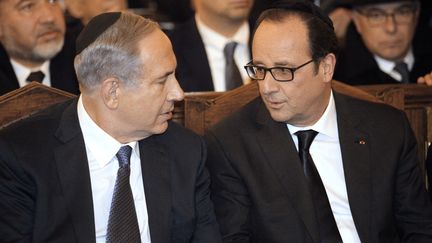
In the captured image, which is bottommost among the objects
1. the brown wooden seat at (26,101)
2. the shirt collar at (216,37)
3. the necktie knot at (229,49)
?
the necktie knot at (229,49)

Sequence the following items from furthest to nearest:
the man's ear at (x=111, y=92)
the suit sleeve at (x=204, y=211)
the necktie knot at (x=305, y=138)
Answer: the necktie knot at (x=305, y=138) → the suit sleeve at (x=204, y=211) → the man's ear at (x=111, y=92)

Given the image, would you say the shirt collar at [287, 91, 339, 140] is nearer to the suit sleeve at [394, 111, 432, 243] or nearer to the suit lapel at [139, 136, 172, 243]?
the suit sleeve at [394, 111, 432, 243]

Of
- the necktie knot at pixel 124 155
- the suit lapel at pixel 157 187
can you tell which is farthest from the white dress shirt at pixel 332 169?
the necktie knot at pixel 124 155

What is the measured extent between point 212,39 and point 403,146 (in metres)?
1.73

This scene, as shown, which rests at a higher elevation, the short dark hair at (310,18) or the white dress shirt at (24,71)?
the short dark hair at (310,18)

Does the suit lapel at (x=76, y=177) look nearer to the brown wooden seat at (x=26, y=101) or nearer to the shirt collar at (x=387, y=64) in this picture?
the brown wooden seat at (x=26, y=101)

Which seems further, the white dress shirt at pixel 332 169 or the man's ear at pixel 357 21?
the man's ear at pixel 357 21

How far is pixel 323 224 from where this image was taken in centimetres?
333

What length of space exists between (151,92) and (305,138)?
705mm

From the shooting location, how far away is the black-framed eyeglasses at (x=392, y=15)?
4.93 m

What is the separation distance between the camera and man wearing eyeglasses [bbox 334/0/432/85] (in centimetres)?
489

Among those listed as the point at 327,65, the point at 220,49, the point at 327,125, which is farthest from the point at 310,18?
the point at 220,49

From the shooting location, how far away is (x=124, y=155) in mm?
3133

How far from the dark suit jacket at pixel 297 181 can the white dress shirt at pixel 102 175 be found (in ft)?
1.11
